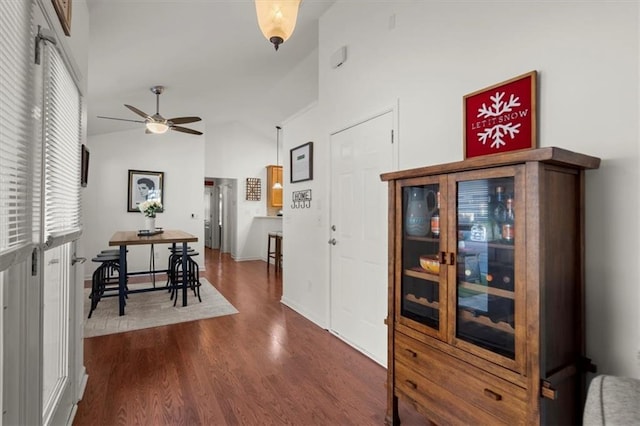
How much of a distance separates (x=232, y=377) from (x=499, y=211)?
7.12 feet

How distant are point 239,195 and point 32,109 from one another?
22.9 ft

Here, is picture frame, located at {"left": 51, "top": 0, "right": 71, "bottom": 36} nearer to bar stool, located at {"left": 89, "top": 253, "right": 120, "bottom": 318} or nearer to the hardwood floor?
the hardwood floor

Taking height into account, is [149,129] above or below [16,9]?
above

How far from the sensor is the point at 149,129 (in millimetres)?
4664

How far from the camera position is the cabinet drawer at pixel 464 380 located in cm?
136

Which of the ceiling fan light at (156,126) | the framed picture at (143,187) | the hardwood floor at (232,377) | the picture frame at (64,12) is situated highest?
the ceiling fan light at (156,126)

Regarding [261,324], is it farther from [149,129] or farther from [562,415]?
[149,129]

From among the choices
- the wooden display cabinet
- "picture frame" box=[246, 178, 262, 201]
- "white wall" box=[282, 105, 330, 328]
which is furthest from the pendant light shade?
"picture frame" box=[246, 178, 262, 201]

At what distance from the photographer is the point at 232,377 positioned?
8.13ft

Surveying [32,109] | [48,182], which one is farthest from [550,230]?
[48,182]

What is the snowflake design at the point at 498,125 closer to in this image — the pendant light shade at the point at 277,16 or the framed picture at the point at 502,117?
the framed picture at the point at 502,117

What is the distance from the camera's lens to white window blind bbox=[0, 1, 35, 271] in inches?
39.3

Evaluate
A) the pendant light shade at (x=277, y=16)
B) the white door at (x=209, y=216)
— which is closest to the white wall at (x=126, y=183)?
the white door at (x=209, y=216)

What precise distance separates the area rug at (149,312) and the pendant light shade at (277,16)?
3.23 m
